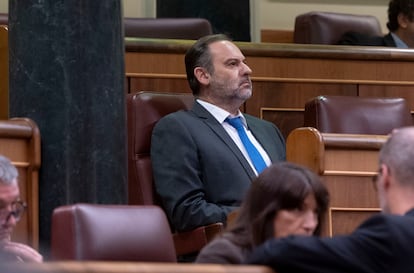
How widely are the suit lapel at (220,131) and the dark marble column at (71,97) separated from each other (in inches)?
11.4

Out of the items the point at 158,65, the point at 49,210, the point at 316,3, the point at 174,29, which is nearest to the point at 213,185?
the point at 49,210

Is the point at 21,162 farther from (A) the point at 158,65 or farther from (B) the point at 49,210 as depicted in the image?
(A) the point at 158,65

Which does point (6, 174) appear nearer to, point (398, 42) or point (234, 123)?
point (234, 123)

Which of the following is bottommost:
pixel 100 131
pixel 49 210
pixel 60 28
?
pixel 49 210

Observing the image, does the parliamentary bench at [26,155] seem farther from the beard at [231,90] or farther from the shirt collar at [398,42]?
the shirt collar at [398,42]

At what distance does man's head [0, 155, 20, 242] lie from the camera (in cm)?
203

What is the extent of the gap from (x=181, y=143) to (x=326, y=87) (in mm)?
819

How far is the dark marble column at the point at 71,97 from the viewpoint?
2.77 metres

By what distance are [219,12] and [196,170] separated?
1.98 meters

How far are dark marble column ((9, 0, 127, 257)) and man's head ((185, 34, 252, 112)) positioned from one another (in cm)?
42

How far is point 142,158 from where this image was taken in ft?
9.94

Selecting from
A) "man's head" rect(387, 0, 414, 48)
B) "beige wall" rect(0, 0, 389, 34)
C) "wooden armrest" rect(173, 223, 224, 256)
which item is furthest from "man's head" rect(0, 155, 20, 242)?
"beige wall" rect(0, 0, 389, 34)

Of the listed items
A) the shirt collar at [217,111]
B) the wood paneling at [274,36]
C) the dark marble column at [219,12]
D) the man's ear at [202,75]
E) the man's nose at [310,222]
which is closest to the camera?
the man's nose at [310,222]

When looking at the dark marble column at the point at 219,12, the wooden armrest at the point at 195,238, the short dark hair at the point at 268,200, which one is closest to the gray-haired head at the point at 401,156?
the short dark hair at the point at 268,200
